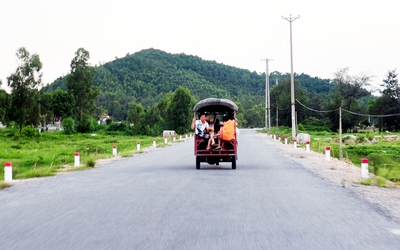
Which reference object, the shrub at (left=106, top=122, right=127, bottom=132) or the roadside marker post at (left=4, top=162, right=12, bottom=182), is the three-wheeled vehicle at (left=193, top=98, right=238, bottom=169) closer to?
the roadside marker post at (left=4, top=162, right=12, bottom=182)

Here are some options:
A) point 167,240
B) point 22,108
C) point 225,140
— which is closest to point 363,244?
point 167,240

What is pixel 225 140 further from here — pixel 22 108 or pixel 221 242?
pixel 22 108

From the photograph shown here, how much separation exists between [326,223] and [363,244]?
5.32 ft

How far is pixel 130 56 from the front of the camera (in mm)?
171250

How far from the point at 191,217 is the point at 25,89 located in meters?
75.1

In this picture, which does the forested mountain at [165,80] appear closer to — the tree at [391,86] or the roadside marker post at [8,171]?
the tree at [391,86]

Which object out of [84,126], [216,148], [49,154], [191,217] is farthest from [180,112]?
[191,217]

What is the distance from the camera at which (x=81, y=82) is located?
303 feet

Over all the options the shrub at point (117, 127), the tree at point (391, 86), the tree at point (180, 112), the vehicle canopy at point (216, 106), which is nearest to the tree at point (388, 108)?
the tree at point (391, 86)

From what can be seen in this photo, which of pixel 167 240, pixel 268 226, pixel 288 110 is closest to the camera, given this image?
pixel 167 240

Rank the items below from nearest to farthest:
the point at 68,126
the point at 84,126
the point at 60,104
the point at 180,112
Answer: the point at 68,126, the point at 180,112, the point at 84,126, the point at 60,104

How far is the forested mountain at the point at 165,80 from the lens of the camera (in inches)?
6156

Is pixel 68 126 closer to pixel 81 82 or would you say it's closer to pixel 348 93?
pixel 81 82

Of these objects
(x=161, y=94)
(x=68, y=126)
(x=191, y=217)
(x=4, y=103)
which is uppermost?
(x=161, y=94)
